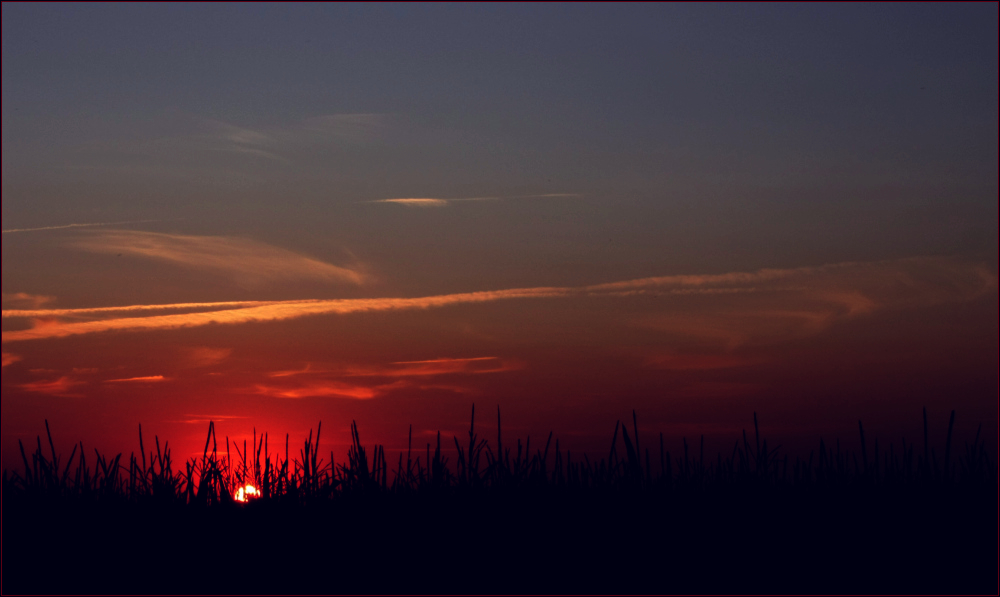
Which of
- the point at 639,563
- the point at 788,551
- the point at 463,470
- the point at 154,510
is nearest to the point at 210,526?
the point at 154,510

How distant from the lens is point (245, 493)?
11.6 m

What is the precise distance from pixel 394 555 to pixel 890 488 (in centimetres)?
685

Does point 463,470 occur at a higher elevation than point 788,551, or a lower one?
higher

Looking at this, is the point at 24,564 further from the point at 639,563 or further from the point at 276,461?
the point at 639,563

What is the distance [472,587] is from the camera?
884 centimetres

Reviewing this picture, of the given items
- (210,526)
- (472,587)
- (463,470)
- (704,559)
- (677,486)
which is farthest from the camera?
(677,486)

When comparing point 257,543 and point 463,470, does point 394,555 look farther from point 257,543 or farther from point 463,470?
point 463,470

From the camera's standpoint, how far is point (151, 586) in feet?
29.8

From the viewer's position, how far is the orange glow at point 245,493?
11.4m

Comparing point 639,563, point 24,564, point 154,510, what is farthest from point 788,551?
point 24,564

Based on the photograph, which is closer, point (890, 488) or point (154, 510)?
point (154, 510)

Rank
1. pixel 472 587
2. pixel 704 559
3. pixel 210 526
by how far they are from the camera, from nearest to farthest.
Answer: pixel 472 587 < pixel 704 559 < pixel 210 526

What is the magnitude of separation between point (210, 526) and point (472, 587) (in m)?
3.37

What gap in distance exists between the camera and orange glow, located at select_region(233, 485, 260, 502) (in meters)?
11.4
